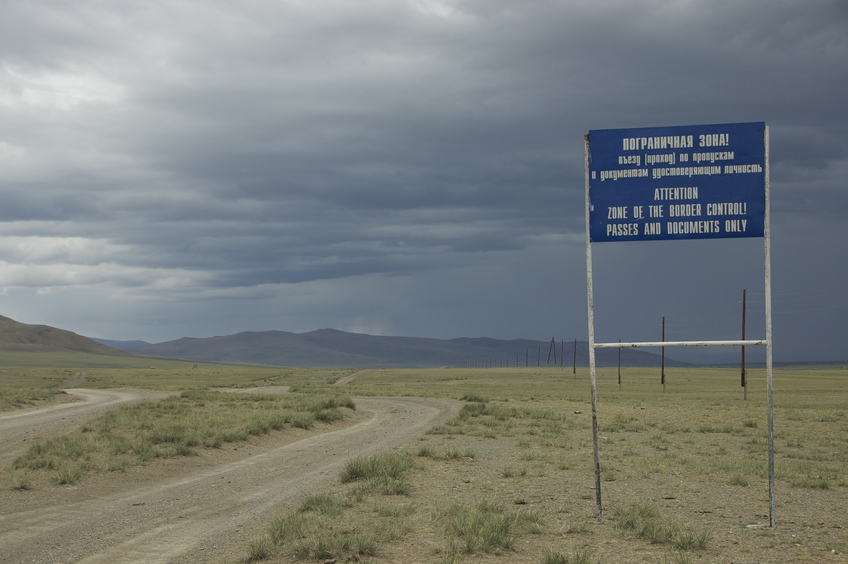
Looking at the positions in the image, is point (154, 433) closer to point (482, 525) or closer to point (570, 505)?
point (570, 505)

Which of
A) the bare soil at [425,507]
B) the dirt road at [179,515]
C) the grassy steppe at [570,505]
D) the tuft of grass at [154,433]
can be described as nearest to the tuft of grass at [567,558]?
the grassy steppe at [570,505]

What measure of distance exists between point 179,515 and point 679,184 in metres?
9.84

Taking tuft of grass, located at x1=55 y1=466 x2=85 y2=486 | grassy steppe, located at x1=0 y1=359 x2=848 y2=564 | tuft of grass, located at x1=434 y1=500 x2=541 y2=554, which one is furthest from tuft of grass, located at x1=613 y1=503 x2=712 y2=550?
tuft of grass, located at x1=55 y1=466 x2=85 y2=486

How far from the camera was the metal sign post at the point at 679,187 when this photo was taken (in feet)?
35.4

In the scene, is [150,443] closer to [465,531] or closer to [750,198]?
[465,531]

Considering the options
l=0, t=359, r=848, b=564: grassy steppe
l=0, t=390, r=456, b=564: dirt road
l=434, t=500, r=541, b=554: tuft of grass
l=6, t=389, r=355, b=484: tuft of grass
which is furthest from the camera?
l=6, t=389, r=355, b=484: tuft of grass

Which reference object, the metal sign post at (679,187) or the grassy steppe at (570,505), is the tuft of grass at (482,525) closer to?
the grassy steppe at (570,505)

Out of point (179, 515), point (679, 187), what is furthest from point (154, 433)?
point (679, 187)

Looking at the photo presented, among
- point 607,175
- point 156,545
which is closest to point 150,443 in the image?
point 156,545

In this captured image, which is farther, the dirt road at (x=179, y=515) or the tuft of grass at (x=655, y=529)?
the dirt road at (x=179, y=515)

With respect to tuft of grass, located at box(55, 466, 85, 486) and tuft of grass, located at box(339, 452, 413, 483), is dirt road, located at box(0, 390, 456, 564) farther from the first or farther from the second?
tuft of grass, located at box(55, 466, 85, 486)

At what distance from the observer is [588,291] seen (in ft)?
36.8

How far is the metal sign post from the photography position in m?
10.8

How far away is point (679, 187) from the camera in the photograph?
35.7 feet
